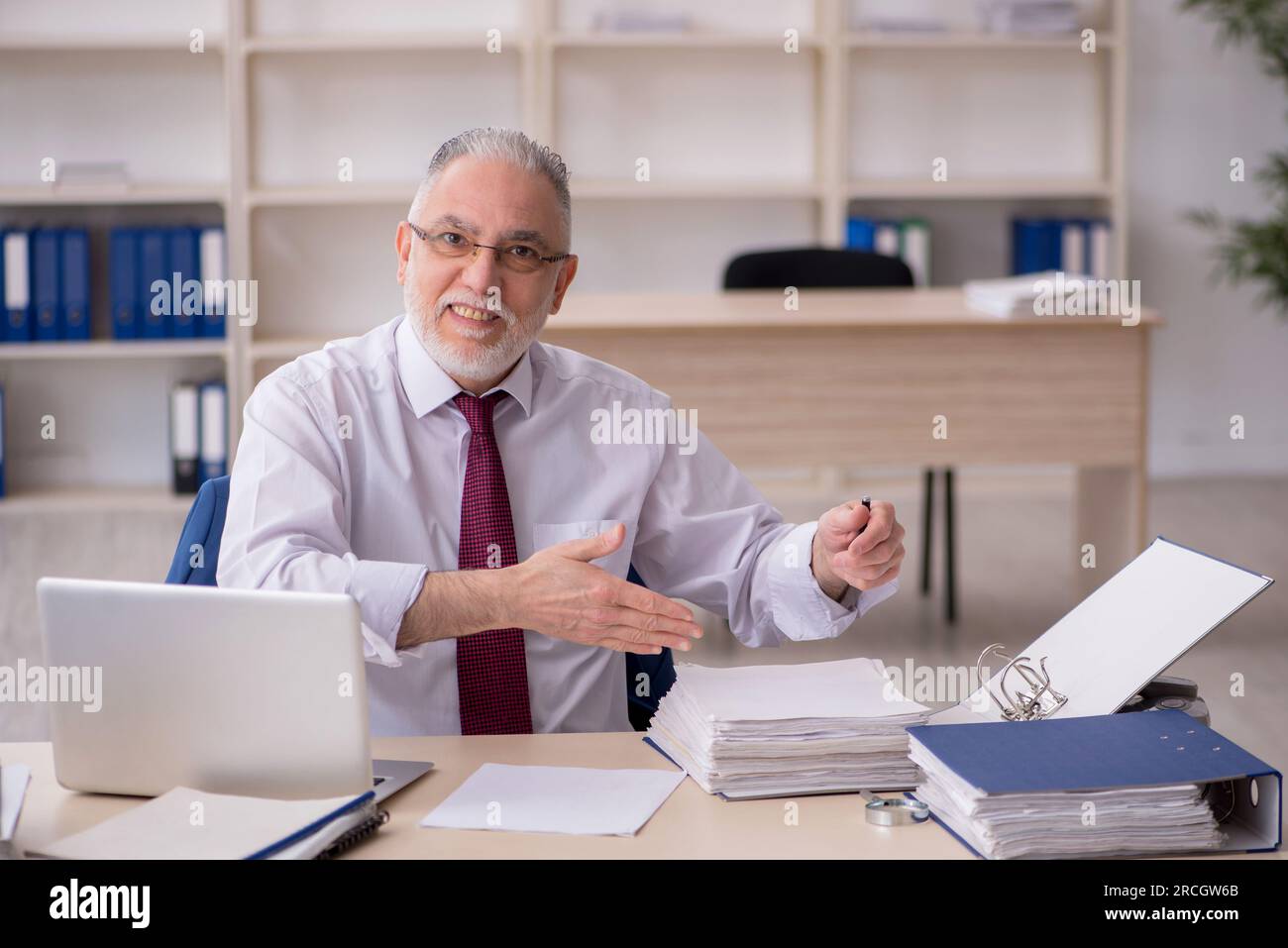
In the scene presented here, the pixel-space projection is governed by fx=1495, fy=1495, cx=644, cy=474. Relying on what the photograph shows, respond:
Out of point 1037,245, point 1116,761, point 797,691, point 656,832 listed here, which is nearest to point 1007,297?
point 1037,245

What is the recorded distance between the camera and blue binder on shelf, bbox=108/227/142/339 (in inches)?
191

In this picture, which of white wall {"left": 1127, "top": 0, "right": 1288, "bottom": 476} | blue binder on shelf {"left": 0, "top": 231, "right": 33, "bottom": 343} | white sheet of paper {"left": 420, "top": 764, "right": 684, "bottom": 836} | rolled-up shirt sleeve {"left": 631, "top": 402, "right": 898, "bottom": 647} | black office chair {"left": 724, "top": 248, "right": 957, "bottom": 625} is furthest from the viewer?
white wall {"left": 1127, "top": 0, "right": 1288, "bottom": 476}

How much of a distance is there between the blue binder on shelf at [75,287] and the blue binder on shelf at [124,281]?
82 millimetres

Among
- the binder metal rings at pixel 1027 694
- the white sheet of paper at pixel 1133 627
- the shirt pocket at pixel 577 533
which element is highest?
the shirt pocket at pixel 577 533

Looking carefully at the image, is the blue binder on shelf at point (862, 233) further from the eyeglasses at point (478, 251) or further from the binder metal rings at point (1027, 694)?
the binder metal rings at point (1027, 694)

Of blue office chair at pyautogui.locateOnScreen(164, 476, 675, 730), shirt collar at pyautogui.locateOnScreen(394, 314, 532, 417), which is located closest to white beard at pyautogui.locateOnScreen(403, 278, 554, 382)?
shirt collar at pyautogui.locateOnScreen(394, 314, 532, 417)

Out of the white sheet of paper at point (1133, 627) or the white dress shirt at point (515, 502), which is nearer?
the white sheet of paper at point (1133, 627)

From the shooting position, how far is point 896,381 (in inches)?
135

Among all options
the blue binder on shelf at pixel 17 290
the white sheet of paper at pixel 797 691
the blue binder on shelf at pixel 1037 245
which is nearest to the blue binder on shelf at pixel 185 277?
the blue binder on shelf at pixel 17 290

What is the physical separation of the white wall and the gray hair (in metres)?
4.29

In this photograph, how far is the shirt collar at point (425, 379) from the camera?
1711 millimetres

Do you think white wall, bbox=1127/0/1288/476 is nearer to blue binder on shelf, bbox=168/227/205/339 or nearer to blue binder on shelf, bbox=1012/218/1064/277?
blue binder on shelf, bbox=1012/218/1064/277

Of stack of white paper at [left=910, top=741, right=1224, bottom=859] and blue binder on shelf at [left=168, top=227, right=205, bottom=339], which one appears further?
blue binder on shelf at [left=168, top=227, right=205, bottom=339]
